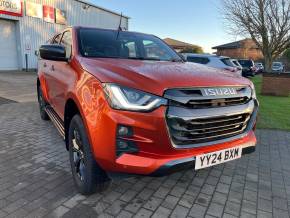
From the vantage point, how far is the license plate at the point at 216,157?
2.47 metres

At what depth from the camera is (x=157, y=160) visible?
2.28 m

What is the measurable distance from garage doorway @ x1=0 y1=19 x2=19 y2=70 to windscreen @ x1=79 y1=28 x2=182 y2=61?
1627 centimetres

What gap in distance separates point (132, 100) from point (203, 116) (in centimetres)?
64

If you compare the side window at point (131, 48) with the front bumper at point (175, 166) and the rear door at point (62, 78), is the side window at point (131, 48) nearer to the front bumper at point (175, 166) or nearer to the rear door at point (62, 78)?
the rear door at point (62, 78)

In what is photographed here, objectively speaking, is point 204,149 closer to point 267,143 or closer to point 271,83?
point 267,143

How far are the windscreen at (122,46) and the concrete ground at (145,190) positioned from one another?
1.55 meters

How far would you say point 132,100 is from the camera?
2.25 m

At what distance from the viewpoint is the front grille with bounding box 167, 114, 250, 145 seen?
2.29m

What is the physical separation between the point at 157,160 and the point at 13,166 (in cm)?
225

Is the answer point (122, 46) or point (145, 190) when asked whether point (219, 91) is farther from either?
point (122, 46)

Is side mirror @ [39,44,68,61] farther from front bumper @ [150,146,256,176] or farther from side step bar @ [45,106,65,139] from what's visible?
front bumper @ [150,146,256,176]

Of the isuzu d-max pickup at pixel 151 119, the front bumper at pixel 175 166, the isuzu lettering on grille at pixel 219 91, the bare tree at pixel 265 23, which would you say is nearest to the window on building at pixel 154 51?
the isuzu d-max pickup at pixel 151 119

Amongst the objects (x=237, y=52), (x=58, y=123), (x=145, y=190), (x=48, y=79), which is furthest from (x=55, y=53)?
(x=237, y=52)

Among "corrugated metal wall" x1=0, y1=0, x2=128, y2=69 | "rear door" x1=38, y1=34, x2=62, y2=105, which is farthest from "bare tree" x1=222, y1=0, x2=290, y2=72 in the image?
"rear door" x1=38, y1=34, x2=62, y2=105
